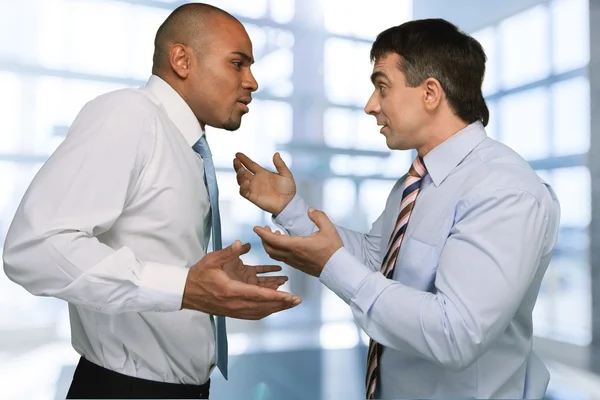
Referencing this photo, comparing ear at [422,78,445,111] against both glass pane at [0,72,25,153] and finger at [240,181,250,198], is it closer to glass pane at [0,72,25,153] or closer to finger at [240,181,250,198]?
finger at [240,181,250,198]

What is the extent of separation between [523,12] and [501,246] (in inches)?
90.1

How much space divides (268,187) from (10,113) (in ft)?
4.61

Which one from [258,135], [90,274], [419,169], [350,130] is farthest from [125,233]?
[350,130]

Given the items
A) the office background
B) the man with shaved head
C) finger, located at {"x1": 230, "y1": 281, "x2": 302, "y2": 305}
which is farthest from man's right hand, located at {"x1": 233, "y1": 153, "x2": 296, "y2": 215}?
the office background

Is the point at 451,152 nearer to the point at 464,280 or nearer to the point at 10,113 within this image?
the point at 464,280

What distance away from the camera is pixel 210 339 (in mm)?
1561

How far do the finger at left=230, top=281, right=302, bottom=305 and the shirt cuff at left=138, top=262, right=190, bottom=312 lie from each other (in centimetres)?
11

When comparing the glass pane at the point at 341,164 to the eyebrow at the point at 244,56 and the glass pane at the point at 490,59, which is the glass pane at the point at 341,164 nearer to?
the glass pane at the point at 490,59

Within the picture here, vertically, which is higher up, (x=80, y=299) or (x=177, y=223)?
(x=177, y=223)

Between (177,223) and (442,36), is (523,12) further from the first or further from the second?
(177,223)

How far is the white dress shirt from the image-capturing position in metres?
1.22

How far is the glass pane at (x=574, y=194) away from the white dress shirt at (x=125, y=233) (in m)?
2.04

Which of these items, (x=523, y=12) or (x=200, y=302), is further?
(x=523, y=12)

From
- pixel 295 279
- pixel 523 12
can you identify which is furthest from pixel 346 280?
pixel 523 12
